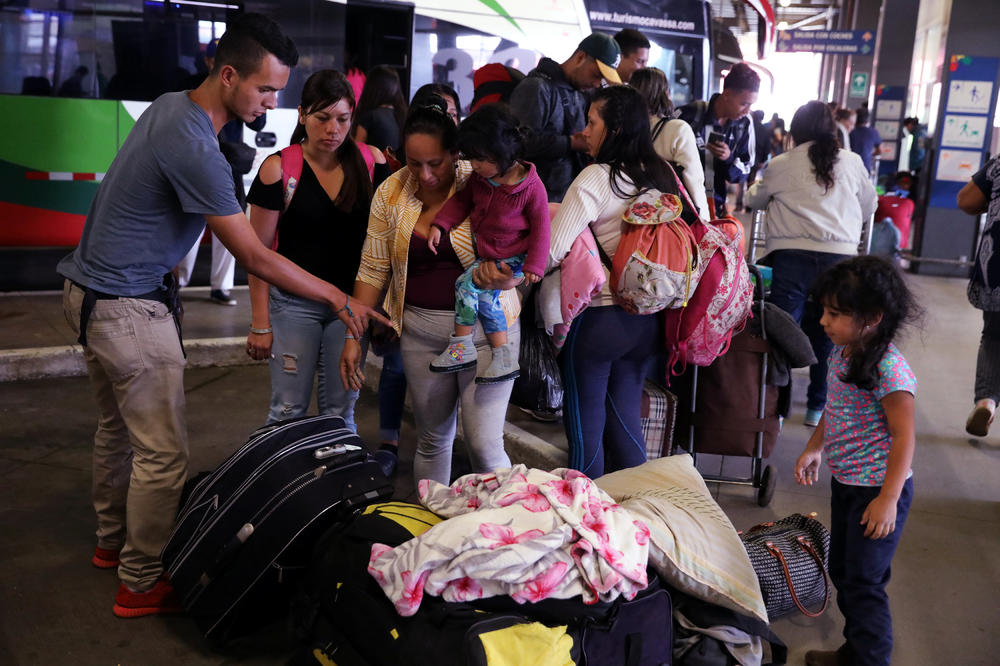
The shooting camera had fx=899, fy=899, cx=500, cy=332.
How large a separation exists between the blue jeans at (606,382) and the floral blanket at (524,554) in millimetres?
931

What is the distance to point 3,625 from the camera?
2.93 m

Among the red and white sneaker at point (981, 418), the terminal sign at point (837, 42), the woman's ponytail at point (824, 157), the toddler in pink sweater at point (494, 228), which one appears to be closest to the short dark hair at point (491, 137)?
the toddler in pink sweater at point (494, 228)

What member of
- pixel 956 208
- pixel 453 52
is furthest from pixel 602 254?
pixel 956 208

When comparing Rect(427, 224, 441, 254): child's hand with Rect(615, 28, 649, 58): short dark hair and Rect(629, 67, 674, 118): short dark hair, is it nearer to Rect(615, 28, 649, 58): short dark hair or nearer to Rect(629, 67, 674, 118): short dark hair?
Rect(629, 67, 674, 118): short dark hair

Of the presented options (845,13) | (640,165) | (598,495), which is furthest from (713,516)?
(845,13)

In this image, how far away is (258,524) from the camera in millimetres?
2664

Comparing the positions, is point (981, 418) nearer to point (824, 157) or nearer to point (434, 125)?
point (824, 157)

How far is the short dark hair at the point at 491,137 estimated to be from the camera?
2811 millimetres

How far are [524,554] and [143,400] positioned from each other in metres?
1.39

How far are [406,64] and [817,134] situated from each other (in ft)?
15.5

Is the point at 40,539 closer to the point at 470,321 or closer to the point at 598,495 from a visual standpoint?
the point at 470,321

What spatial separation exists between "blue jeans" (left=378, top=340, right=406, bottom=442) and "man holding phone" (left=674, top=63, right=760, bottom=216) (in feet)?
8.04

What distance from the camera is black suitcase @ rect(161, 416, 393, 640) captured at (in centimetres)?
266

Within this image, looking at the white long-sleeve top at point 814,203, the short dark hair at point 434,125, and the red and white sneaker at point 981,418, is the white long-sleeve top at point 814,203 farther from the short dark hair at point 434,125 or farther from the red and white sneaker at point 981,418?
the short dark hair at point 434,125
